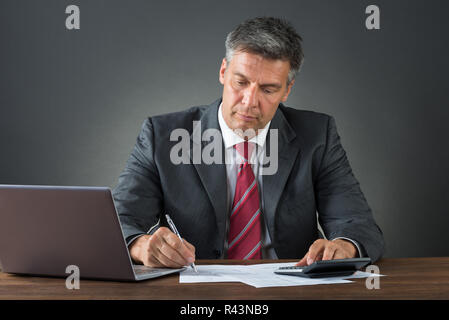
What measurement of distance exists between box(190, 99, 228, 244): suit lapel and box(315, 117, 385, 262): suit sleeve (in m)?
0.40

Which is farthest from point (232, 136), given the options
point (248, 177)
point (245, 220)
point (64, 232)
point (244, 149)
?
point (64, 232)

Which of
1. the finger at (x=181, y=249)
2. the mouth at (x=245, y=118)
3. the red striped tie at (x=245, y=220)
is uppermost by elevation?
the mouth at (x=245, y=118)

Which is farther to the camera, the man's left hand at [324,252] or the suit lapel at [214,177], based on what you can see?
the suit lapel at [214,177]

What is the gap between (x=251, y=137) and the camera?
6.81 feet

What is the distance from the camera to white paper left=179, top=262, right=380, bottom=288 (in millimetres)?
1177

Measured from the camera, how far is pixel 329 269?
1257 mm

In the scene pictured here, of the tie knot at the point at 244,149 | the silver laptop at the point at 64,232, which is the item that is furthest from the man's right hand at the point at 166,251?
the tie knot at the point at 244,149

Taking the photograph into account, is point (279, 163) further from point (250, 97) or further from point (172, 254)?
point (172, 254)

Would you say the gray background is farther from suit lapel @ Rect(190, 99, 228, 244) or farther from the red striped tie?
the red striped tie

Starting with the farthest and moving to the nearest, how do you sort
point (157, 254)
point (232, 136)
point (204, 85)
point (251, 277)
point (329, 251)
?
point (204, 85), point (232, 136), point (329, 251), point (157, 254), point (251, 277)

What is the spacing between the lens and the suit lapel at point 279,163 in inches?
77.3

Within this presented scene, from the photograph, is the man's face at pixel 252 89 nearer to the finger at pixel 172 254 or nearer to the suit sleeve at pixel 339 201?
the suit sleeve at pixel 339 201

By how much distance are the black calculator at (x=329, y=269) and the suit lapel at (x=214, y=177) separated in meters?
0.64

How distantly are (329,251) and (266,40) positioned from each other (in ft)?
2.82
